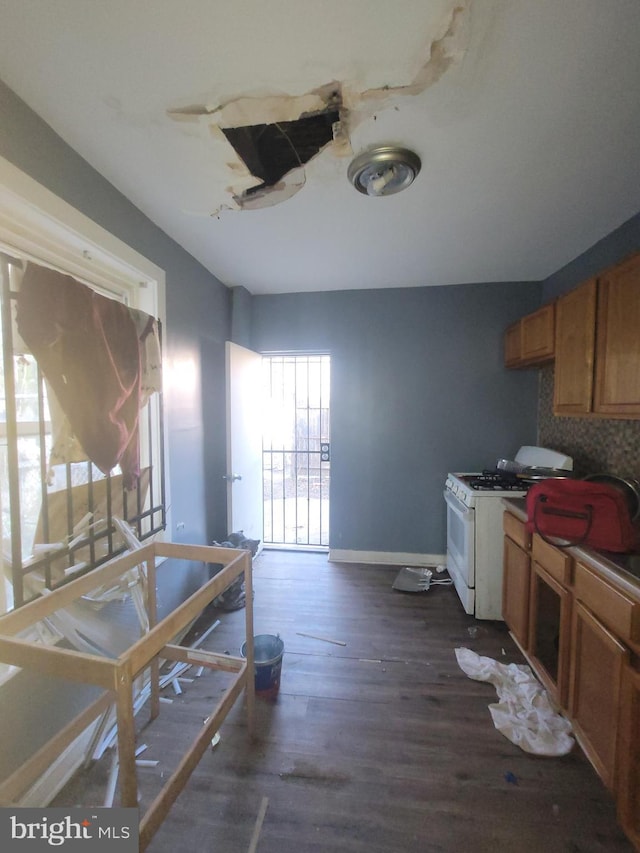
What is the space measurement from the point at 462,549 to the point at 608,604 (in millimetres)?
1251

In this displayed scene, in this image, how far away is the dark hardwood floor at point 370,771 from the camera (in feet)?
3.75

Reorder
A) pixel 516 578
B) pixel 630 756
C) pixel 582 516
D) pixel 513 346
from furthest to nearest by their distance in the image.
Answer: pixel 513 346
pixel 516 578
pixel 582 516
pixel 630 756

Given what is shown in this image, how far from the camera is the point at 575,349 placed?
1894mm

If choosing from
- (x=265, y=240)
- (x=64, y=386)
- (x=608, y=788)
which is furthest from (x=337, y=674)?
(x=265, y=240)

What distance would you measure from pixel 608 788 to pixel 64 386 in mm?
2531

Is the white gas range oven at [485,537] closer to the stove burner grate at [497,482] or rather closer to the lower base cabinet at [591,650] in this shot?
the stove burner grate at [497,482]

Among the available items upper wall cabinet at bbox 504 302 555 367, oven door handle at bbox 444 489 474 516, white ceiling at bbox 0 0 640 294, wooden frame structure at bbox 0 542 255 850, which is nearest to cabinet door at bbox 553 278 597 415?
upper wall cabinet at bbox 504 302 555 367

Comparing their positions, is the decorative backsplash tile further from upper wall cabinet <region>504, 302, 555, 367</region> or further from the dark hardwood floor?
the dark hardwood floor

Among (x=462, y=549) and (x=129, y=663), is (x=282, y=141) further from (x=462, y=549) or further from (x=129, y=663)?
(x=462, y=549)

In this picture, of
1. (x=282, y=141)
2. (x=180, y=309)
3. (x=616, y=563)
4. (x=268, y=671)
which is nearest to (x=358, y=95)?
(x=282, y=141)

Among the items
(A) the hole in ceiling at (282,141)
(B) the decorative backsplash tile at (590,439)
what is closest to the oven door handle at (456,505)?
(B) the decorative backsplash tile at (590,439)

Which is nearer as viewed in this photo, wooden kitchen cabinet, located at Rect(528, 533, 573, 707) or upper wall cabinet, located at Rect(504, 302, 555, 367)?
wooden kitchen cabinet, located at Rect(528, 533, 573, 707)

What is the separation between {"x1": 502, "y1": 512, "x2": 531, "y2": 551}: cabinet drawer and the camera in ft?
6.12

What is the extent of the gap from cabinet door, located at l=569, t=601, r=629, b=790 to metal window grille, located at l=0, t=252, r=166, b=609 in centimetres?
206
